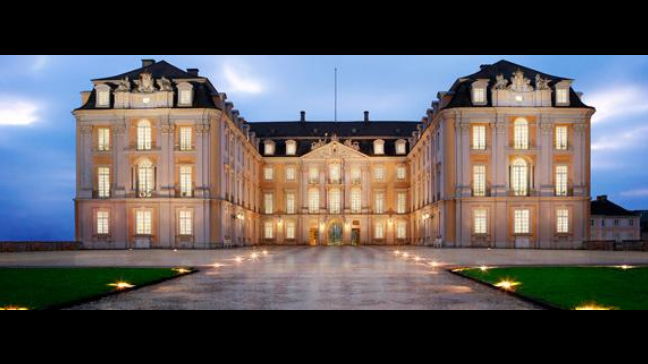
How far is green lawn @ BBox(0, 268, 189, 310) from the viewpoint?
444 inches

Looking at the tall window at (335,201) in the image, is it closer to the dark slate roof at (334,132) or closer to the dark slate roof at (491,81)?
the dark slate roof at (334,132)

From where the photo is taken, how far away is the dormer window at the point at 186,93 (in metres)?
45.2

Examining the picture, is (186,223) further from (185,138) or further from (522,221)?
(522,221)

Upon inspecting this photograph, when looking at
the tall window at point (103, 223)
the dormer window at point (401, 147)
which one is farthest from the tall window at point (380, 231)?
the tall window at point (103, 223)

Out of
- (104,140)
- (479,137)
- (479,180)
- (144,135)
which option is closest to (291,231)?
(144,135)

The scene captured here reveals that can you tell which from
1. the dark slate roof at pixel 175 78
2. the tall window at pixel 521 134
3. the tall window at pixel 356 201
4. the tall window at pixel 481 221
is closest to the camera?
the dark slate roof at pixel 175 78

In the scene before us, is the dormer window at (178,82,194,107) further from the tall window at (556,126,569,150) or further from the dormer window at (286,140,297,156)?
the tall window at (556,126,569,150)

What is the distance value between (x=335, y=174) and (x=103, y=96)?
2653 cm

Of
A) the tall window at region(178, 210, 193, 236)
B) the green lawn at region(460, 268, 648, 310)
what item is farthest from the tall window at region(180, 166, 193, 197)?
the green lawn at region(460, 268, 648, 310)

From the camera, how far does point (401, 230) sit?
214 ft

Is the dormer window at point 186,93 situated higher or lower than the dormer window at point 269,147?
higher

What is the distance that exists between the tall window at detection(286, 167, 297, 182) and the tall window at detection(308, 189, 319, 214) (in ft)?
7.65

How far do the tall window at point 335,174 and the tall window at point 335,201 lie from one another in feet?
3.40
